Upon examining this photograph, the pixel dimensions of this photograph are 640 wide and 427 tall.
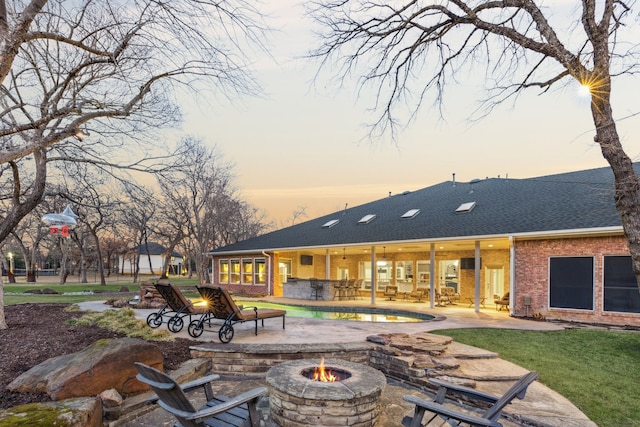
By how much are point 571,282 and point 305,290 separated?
1042 centimetres

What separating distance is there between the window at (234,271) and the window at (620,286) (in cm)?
1688

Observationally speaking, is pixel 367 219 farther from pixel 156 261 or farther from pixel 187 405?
pixel 156 261

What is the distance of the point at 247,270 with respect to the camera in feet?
68.9

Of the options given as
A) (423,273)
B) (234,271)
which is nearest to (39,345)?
(423,273)

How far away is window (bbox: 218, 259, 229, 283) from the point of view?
22212mm

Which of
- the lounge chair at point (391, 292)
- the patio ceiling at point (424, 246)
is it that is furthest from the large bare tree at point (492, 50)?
the lounge chair at point (391, 292)

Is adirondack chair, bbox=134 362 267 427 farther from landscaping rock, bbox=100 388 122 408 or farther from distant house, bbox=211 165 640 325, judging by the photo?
distant house, bbox=211 165 640 325

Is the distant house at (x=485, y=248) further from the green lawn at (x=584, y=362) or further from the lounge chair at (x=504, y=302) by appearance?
the green lawn at (x=584, y=362)

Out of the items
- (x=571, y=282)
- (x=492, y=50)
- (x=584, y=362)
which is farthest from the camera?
(x=571, y=282)

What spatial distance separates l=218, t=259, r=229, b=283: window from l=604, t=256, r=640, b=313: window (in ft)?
59.0

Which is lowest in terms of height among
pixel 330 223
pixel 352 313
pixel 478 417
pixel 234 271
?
pixel 352 313

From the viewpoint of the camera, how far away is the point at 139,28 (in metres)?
4.36

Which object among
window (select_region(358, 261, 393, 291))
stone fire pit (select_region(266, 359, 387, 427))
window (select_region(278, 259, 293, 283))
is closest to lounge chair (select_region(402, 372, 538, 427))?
stone fire pit (select_region(266, 359, 387, 427))

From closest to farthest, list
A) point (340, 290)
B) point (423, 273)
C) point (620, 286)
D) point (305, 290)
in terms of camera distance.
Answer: point (620, 286)
point (340, 290)
point (305, 290)
point (423, 273)
